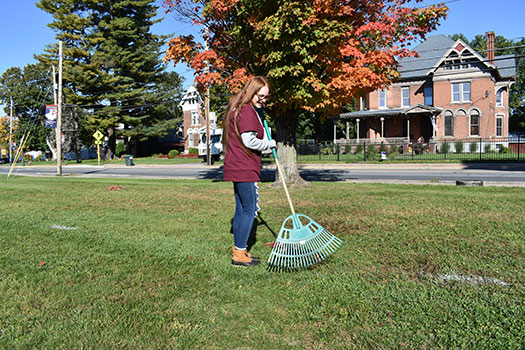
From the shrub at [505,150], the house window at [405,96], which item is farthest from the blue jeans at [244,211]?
the house window at [405,96]

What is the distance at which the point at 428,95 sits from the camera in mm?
37875

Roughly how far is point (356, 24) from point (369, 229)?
6.87m

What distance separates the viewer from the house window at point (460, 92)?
35.9 m

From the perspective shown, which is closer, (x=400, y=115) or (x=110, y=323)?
(x=110, y=323)

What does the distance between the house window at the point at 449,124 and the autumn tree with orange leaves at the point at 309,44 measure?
2927 cm

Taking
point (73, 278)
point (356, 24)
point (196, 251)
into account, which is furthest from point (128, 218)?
point (356, 24)

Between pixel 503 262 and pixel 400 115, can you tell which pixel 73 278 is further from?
pixel 400 115

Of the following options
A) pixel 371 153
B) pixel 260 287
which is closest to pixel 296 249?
pixel 260 287

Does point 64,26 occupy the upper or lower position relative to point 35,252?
upper

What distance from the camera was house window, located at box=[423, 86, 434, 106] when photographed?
37.7 m

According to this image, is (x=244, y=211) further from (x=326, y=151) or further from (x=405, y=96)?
(x=405, y=96)

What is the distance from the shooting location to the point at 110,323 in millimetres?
2793

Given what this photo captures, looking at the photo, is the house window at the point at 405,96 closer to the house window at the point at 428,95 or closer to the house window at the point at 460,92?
the house window at the point at 428,95

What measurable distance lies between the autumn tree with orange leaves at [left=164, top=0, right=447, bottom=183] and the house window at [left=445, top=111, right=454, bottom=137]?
29.3 meters
